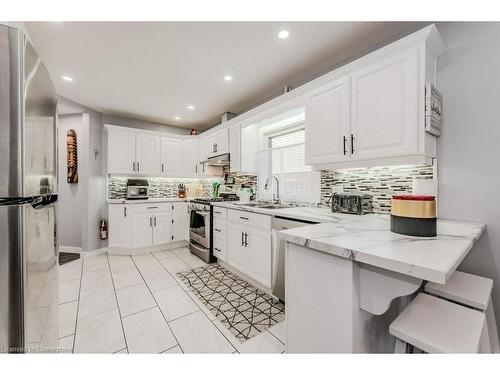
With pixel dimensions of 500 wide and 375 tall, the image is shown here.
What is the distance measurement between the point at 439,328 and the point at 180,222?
371 cm

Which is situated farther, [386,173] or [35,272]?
[386,173]

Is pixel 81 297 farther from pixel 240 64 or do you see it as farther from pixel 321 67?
pixel 321 67

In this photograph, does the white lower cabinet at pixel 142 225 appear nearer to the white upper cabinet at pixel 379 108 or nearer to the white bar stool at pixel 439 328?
the white upper cabinet at pixel 379 108

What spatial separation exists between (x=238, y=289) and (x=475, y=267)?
1.96 metres

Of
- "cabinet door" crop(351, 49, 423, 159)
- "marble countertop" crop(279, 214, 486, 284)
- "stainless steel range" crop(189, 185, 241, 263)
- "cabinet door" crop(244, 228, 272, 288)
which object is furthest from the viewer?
"stainless steel range" crop(189, 185, 241, 263)

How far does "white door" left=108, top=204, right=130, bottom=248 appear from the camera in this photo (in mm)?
3486

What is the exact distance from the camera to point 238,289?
91.7 inches

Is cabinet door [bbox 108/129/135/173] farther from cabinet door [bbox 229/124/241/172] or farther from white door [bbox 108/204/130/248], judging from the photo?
cabinet door [bbox 229/124/241/172]

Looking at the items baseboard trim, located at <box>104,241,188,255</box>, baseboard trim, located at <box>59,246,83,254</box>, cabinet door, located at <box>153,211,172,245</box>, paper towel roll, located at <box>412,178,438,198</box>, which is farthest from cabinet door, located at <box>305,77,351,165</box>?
baseboard trim, located at <box>59,246,83,254</box>

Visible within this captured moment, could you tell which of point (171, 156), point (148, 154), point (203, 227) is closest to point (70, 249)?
point (148, 154)

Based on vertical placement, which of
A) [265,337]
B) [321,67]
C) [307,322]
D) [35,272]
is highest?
[321,67]

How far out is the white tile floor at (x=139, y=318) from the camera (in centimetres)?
150

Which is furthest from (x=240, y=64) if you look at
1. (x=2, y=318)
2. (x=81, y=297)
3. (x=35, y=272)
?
(x=81, y=297)

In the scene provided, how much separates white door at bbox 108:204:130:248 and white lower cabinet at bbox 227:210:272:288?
1.89 metres
